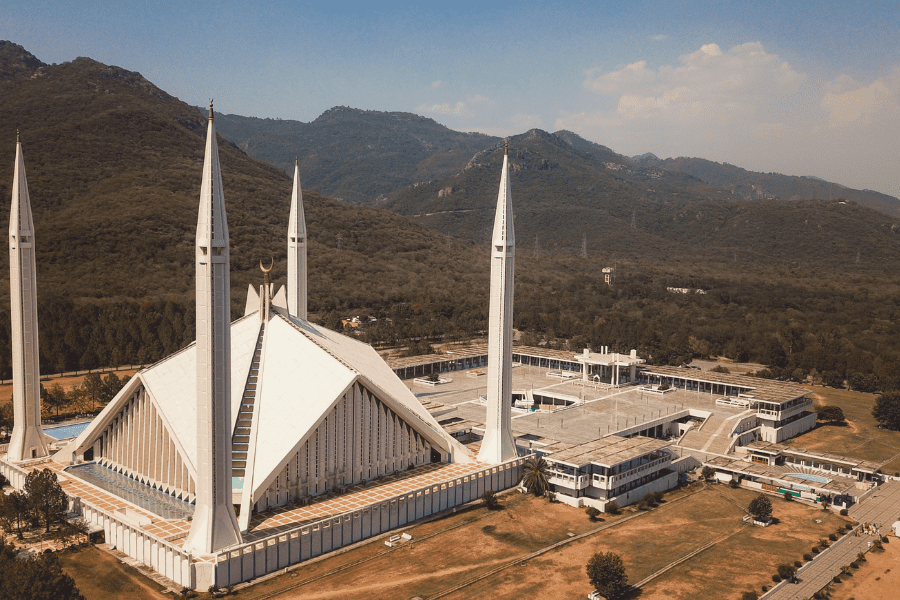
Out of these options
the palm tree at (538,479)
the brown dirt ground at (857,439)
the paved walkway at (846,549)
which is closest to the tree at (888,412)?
the brown dirt ground at (857,439)

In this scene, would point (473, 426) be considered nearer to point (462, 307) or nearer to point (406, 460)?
point (406, 460)

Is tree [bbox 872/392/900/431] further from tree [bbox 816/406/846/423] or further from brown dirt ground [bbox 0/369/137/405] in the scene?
brown dirt ground [bbox 0/369/137/405]

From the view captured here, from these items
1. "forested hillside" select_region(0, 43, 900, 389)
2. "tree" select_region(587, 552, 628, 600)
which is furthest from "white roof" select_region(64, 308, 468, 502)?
"forested hillside" select_region(0, 43, 900, 389)

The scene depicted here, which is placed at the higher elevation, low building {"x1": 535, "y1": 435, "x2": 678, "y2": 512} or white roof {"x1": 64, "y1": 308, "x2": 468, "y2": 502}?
white roof {"x1": 64, "y1": 308, "x2": 468, "y2": 502}

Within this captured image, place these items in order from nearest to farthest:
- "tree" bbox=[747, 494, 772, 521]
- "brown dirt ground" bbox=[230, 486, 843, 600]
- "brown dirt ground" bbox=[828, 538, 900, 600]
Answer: "brown dirt ground" bbox=[230, 486, 843, 600]
"brown dirt ground" bbox=[828, 538, 900, 600]
"tree" bbox=[747, 494, 772, 521]

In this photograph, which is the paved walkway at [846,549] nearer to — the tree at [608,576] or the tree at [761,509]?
the tree at [761,509]
